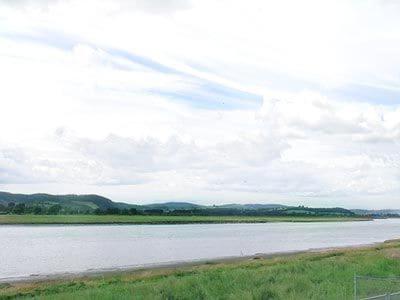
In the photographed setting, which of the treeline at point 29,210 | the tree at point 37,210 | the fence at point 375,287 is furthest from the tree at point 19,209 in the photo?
the fence at point 375,287

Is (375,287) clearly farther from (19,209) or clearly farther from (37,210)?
(19,209)

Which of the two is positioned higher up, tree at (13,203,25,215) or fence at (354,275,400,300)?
tree at (13,203,25,215)

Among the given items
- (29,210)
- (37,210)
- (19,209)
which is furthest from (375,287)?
(29,210)

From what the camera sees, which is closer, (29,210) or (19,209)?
(19,209)

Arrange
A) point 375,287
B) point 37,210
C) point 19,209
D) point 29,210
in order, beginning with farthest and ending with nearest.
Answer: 1. point 29,210
2. point 37,210
3. point 19,209
4. point 375,287

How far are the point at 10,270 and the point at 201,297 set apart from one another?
106 ft

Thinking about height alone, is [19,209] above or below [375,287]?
above

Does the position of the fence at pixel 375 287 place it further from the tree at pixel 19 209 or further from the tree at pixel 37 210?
the tree at pixel 19 209

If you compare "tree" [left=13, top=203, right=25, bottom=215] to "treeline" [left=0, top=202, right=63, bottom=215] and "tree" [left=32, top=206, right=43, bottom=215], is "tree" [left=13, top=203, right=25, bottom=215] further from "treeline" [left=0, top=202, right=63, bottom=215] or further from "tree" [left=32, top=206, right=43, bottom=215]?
"tree" [left=32, top=206, right=43, bottom=215]

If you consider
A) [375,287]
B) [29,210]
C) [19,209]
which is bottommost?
[375,287]

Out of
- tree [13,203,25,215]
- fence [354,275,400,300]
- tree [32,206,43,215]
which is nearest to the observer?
fence [354,275,400,300]

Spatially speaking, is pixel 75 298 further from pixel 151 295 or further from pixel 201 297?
pixel 201 297

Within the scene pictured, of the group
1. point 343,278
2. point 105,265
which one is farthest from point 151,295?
point 105,265

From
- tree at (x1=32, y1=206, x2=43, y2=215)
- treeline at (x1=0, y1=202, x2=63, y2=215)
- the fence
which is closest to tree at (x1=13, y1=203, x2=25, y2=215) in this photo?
treeline at (x1=0, y1=202, x2=63, y2=215)
